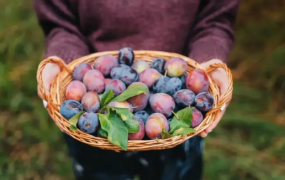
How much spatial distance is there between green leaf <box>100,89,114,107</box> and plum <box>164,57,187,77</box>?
6.5 inches

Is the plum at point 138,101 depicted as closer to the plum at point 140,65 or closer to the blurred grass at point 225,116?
the plum at point 140,65

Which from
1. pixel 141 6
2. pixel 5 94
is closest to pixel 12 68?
pixel 5 94

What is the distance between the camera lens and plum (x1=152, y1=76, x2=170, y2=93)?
90cm

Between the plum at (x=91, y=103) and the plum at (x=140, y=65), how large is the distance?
0.16m

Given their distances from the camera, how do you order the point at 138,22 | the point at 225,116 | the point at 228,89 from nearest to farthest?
the point at 228,89
the point at 138,22
the point at 225,116

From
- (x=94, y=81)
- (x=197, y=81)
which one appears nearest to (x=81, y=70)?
(x=94, y=81)

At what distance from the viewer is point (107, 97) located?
84 centimetres

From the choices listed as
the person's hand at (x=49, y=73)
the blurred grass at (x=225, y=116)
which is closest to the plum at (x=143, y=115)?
the person's hand at (x=49, y=73)

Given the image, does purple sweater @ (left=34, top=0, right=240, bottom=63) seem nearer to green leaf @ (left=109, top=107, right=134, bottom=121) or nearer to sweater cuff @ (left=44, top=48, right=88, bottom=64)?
sweater cuff @ (left=44, top=48, right=88, bottom=64)

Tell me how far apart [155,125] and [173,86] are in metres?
0.13

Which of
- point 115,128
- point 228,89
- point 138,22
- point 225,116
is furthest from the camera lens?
point 225,116

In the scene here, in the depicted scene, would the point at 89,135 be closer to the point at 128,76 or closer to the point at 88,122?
the point at 88,122

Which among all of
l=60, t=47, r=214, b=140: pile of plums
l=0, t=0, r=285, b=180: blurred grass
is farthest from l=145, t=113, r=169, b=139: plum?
l=0, t=0, r=285, b=180: blurred grass

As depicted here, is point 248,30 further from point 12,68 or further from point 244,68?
point 12,68
